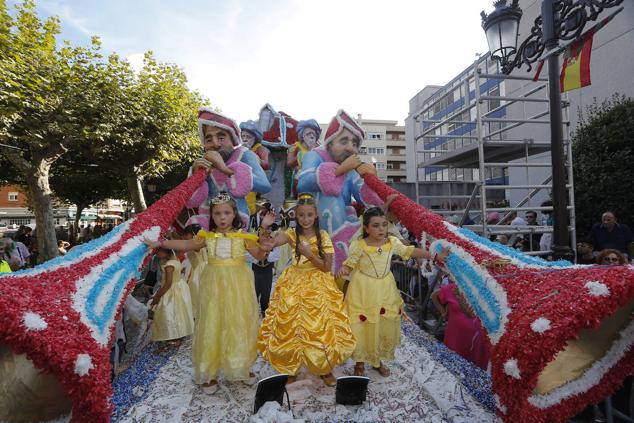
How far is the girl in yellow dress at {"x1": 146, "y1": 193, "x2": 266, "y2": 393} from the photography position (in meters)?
2.77

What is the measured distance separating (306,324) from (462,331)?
1630mm

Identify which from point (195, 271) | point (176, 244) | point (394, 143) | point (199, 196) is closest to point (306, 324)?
point (176, 244)

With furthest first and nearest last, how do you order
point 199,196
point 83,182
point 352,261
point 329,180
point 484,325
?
1. point 83,182
2. point 329,180
3. point 199,196
4. point 352,261
5. point 484,325

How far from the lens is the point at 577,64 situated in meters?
3.61

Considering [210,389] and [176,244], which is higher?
[176,244]

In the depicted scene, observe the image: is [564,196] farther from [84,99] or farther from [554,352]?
[84,99]

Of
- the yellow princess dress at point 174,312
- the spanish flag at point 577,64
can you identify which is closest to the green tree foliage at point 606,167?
the spanish flag at point 577,64

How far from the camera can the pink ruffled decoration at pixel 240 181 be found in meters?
3.56

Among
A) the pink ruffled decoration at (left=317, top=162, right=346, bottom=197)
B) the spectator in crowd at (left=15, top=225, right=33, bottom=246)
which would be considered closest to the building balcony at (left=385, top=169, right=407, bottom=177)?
the spectator in crowd at (left=15, top=225, right=33, bottom=246)

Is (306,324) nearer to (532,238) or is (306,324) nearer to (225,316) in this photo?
(225,316)

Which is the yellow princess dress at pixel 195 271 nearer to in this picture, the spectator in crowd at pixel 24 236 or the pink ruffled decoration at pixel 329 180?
the pink ruffled decoration at pixel 329 180

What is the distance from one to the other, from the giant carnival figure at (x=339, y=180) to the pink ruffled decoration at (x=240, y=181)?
54 cm

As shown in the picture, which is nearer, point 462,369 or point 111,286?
point 111,286

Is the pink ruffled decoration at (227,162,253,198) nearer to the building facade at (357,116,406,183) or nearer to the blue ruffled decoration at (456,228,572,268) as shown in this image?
the blue ruffled decoration at (456,228,572,268)
